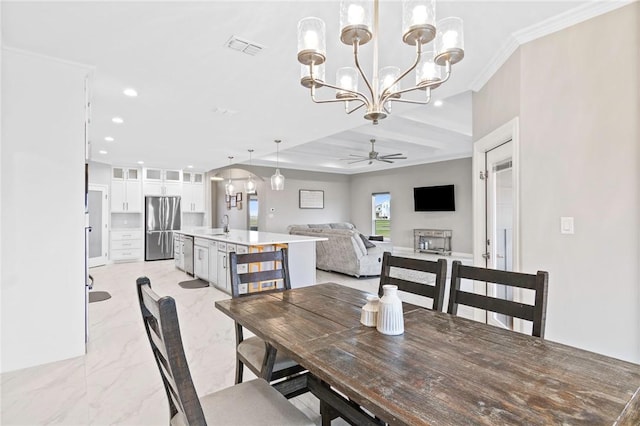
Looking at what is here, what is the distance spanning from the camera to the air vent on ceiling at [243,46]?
244 cm

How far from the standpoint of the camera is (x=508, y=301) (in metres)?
1.61

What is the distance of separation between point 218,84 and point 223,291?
3177 millimetres

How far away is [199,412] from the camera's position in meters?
0.97

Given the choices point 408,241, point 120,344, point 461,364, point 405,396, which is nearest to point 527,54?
point 461,364

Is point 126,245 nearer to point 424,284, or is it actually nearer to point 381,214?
point 381,214

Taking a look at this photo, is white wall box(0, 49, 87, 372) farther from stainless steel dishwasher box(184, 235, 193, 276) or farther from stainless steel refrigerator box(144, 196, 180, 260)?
stainless steel refrigerator box(144, 196, 180, 260)

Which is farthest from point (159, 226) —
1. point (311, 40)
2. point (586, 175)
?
point (586, 175)

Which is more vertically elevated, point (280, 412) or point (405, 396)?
point (405, 396)

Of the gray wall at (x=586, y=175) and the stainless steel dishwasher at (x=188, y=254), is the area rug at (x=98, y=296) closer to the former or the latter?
the stainless steel dishwasher at (x=188, y=254)

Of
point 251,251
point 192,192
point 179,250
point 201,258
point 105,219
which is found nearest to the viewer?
point 251,251

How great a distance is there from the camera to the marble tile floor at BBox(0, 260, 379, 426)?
2.07 meters

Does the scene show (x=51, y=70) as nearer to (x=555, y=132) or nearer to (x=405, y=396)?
(x=405, y=396)

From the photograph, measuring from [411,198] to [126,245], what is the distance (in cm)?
779

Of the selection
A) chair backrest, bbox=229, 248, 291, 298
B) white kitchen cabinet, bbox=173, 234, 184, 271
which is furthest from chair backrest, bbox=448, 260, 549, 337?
white kitchen cabinet, bbox=173, 234, 184, 271
